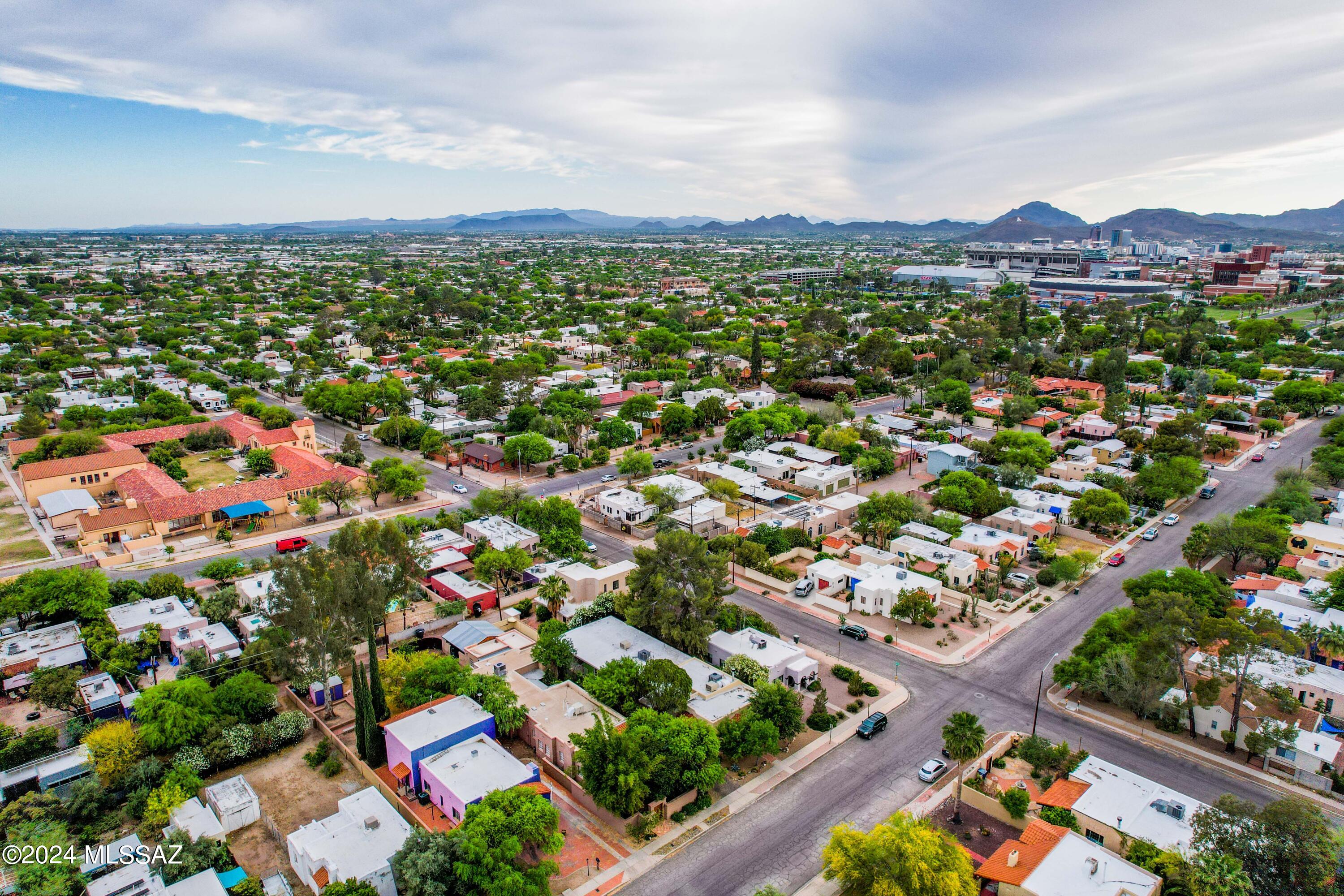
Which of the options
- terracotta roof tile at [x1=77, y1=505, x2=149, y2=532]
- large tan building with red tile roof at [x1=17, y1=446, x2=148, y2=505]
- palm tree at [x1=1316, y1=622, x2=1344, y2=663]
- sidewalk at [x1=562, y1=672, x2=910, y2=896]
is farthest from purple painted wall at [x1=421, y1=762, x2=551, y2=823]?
large tan building with red tile roof at [x1=17, y1=446, x2=148, y2=505]

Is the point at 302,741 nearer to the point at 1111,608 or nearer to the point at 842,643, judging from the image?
the point at 842,643

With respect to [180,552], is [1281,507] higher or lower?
higher

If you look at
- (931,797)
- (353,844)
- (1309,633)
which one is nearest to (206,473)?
(353,844)

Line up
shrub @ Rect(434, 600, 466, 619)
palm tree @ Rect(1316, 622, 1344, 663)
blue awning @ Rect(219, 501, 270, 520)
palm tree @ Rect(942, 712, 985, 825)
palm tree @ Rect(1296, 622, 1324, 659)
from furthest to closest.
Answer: blue awning @ Rect(219, 501, 270, 520) → shrub @ Rect(434, 600, 466, 619) → palm tree @ Rect(1316, 622, 1344, 663) → palm tree @ Rect(1296, 622, 1324, 659) → palm tree @ Rect(942, 712, 985, 825)

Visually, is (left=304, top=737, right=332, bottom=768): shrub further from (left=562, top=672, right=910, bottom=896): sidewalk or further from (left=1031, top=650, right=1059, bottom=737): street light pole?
(left=1031, top=650, right=1059, bottom=737): street light pole

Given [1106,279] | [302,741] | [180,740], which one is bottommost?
[302,741]

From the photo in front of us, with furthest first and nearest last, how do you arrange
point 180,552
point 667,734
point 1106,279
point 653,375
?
point 1106,279, point 653,375, point 180,552, point 667,734

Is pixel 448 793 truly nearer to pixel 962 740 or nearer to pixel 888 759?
pixel 888 759

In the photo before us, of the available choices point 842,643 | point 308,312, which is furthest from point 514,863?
point 308,312
